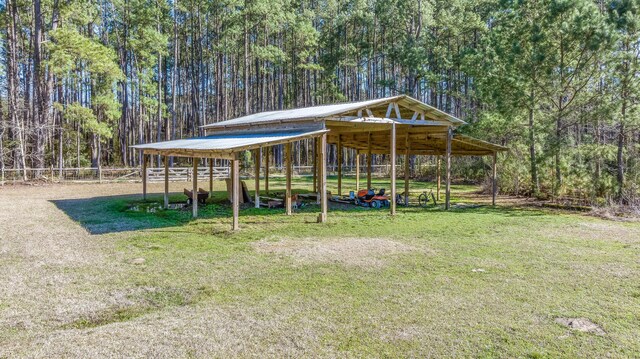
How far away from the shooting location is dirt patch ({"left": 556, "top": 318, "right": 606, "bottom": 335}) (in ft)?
13.8

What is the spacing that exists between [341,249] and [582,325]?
13.8 feet

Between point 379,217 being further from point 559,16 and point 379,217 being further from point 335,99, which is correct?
point 335,99

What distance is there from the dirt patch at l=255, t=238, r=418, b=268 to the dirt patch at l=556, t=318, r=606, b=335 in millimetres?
2791

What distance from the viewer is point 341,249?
7859 mm

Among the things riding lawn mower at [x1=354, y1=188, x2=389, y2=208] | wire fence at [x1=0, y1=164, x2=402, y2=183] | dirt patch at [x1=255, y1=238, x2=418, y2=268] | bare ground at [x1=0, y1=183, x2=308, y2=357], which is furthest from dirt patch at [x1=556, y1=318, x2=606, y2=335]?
wire fence at [x1=0, y1=164, x2=402, y2=183]

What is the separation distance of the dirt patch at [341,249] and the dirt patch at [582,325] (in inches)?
110

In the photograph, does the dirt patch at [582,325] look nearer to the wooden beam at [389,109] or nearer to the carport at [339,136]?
the carport at [339,136]

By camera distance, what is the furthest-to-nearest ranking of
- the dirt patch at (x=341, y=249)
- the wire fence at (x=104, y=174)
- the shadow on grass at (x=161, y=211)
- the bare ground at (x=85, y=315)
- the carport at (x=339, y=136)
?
the wire fence at (x=104, y=174), the carport at (x=339, y=136), the shadow on grass at (x=161, y=211), the dirt patch at (x=341, y=249), the bare ground at (x=85, y=315)

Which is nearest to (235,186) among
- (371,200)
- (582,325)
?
(371,200)

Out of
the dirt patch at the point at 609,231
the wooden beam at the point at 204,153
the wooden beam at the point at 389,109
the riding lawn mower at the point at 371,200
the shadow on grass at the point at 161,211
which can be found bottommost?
the dirt patch at the point at 609,231

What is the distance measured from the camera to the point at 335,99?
120ft

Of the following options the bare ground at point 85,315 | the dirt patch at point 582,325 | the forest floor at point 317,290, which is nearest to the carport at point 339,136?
the forest floor at point 317,290

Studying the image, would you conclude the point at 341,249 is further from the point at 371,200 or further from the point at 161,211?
the point at 161,211

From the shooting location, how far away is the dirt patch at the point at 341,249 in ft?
23.1
